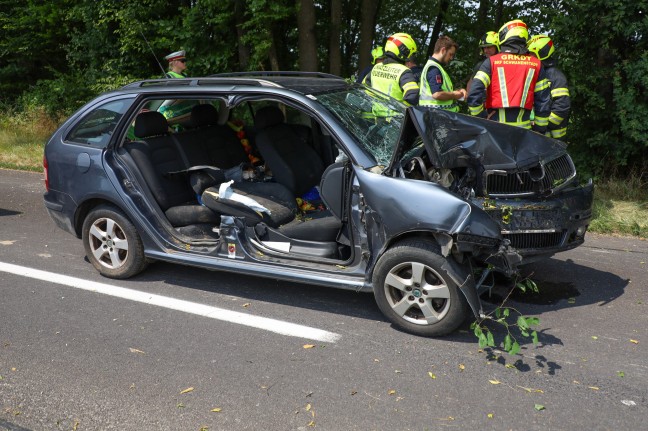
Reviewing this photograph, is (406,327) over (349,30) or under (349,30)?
under

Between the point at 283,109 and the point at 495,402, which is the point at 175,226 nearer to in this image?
the point at 283,109

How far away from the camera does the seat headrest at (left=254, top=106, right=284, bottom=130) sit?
6277 mm

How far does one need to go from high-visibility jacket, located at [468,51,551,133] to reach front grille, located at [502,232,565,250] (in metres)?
2.59

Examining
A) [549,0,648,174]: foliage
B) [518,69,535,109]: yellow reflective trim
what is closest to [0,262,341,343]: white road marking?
[518,69,535,109]: yellow reflective trim

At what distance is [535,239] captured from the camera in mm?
4984

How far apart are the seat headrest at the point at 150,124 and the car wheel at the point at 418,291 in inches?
101

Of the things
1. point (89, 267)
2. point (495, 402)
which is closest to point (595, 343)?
point (495, 402)

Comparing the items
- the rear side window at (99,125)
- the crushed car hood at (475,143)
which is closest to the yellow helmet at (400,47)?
the crushed car hood at (475,143)

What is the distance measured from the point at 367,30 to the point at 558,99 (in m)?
7.10

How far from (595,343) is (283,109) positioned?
12.1 feet

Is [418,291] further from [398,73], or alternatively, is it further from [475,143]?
[398,73]

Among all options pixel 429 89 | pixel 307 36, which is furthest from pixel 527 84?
pixel 307 36

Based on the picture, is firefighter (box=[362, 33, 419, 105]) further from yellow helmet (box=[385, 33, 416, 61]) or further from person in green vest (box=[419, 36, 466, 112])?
person in green vest (box=[419, 36, 466, 112])

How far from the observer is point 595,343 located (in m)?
4.76
